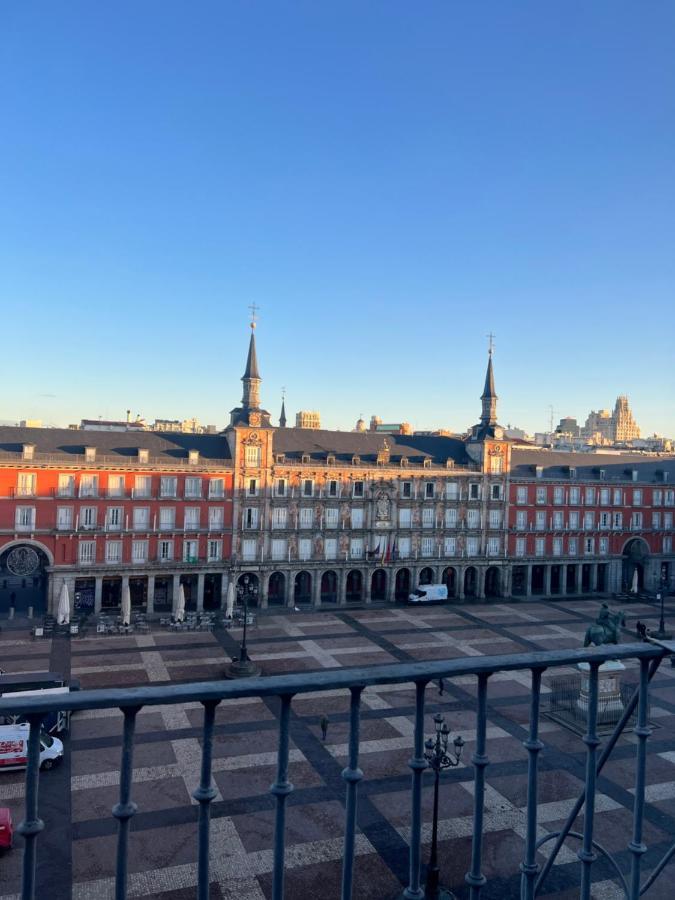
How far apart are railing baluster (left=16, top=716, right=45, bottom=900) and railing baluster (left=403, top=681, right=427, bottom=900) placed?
2.20 metres

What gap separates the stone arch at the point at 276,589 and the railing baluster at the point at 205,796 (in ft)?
169

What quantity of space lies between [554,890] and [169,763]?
44.1ft

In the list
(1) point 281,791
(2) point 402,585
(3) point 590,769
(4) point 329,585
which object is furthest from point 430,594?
(1) point 281,791

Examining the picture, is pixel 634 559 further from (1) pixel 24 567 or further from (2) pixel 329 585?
(1) pixel 24 567

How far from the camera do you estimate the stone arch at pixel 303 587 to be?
5681 centimetres

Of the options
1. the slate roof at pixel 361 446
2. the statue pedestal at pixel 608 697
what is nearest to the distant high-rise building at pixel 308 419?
the slate roof at pixel 361 446

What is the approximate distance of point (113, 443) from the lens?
5088 centimetres

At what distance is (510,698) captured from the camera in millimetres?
31938

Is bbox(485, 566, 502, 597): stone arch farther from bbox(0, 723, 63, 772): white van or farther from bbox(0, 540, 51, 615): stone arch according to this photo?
bbox(0, 723, 63, 772): white van

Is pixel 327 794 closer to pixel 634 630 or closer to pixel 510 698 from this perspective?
pixel 510 698

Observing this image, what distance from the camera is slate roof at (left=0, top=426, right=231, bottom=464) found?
4825cm

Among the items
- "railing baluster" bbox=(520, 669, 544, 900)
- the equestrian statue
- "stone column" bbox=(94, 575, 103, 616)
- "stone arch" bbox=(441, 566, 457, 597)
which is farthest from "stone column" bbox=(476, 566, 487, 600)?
"railing baluster" bbox=(520, 669, 544, 900)

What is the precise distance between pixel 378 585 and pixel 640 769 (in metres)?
56.1

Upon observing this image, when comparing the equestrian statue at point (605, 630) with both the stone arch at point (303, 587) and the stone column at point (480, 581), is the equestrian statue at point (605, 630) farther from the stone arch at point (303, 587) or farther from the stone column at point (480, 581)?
the stone column at point (480, 581)
